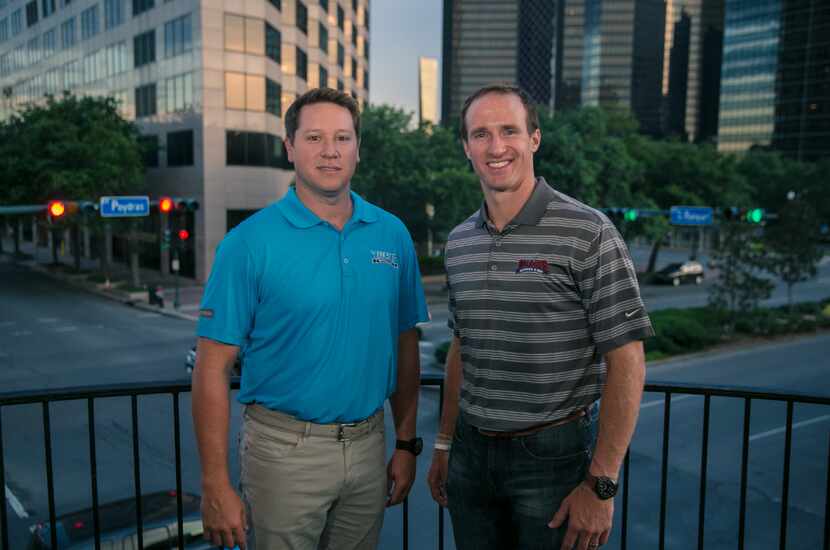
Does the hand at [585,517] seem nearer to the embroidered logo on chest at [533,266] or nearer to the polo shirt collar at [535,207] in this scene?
the embroidered logo on chest at [533,266]

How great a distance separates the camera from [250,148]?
141 ft

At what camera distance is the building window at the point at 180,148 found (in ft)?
139

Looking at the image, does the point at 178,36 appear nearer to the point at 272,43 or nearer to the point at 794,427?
the point at 272,43

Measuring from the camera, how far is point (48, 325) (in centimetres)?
2652

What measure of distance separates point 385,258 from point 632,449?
11.8 meters

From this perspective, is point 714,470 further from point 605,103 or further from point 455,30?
point 455,30

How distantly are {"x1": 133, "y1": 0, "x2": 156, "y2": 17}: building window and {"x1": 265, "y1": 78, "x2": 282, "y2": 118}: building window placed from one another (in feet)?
30.4

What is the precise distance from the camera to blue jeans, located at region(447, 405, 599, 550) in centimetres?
267

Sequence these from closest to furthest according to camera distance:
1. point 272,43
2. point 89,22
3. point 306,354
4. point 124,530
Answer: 1. point 306,354
2. point 124,530
3. point 272,43
4. point 89,22

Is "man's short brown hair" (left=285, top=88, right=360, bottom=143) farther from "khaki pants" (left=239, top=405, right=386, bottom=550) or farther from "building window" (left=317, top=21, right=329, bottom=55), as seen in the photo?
"building window" (left=317, top=21, right=329, bottom=55)

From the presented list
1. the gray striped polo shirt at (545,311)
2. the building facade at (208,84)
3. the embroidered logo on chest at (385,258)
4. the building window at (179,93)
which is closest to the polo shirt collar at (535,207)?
the gray striped polo shirt at (545,311)

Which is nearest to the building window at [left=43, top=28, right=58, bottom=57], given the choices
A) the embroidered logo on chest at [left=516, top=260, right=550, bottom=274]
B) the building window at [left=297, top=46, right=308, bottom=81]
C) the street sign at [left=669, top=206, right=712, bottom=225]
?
the building window at [left=297, top=46, right=308, bottom=81]

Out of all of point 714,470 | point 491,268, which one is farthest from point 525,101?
point 714,470

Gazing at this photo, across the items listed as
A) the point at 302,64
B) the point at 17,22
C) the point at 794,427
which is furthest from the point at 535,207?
the point at 17,22
